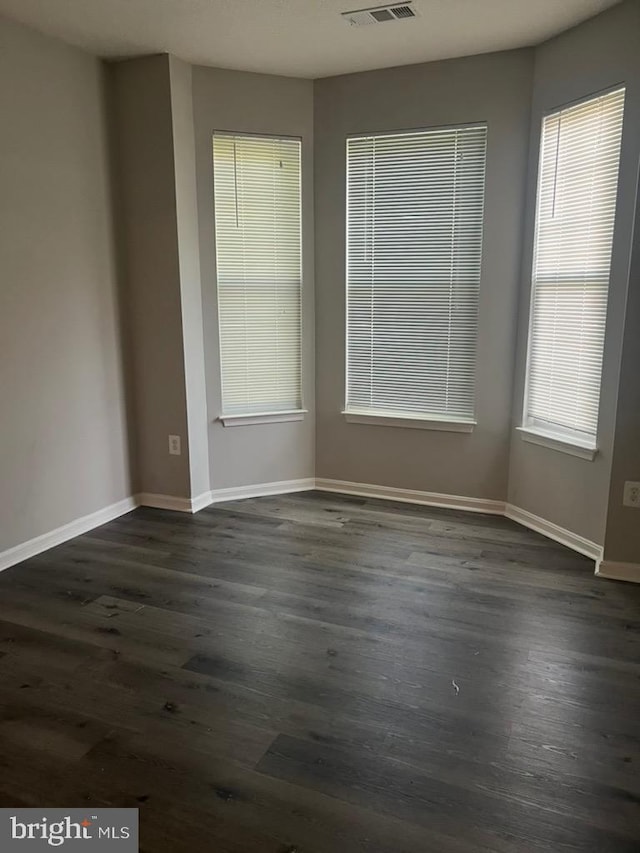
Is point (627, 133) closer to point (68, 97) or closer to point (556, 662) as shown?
point (556, 662)

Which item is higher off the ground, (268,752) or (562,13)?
(562,13)

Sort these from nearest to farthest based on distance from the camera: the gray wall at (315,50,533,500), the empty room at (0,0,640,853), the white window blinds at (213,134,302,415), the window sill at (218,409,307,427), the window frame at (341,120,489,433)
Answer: the empty room at (0,0,640,853) < the gray wall at (315,50,533,500) < the window frame at (341,120,489,433) < the white window blinds at (213,134,302,415) < the window sill at (218,409,307,427)

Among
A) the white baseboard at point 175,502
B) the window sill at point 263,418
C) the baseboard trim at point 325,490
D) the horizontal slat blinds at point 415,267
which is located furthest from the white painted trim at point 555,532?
the white baseboard at point 175,502

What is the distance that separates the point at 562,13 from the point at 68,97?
2.56 metres

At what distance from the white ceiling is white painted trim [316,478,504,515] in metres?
2.62

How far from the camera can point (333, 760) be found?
184 cm

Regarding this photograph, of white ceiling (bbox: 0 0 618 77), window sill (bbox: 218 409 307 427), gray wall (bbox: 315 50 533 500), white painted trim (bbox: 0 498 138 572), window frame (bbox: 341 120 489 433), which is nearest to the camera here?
white ceiling (bbox: 0 0 618 77)

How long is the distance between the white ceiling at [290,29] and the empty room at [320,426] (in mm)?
28

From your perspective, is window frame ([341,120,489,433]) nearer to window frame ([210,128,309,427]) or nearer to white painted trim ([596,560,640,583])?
window frame ([210,128,309,427])

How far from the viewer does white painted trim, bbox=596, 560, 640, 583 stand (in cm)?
299

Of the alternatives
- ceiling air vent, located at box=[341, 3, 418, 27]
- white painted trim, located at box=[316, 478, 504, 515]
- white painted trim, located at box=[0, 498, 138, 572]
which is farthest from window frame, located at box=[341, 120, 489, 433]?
white painted trim, located at box=[0, 498, 138, 572]

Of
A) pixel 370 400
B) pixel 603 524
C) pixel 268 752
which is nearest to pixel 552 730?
pixel 268 752

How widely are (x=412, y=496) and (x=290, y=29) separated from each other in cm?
278

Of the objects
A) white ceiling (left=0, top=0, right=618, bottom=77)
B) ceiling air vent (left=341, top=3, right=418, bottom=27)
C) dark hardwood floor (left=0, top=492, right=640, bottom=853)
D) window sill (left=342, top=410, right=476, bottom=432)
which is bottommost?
dark hardwood floor (left=0, top=492, right=640, bottom=853)
